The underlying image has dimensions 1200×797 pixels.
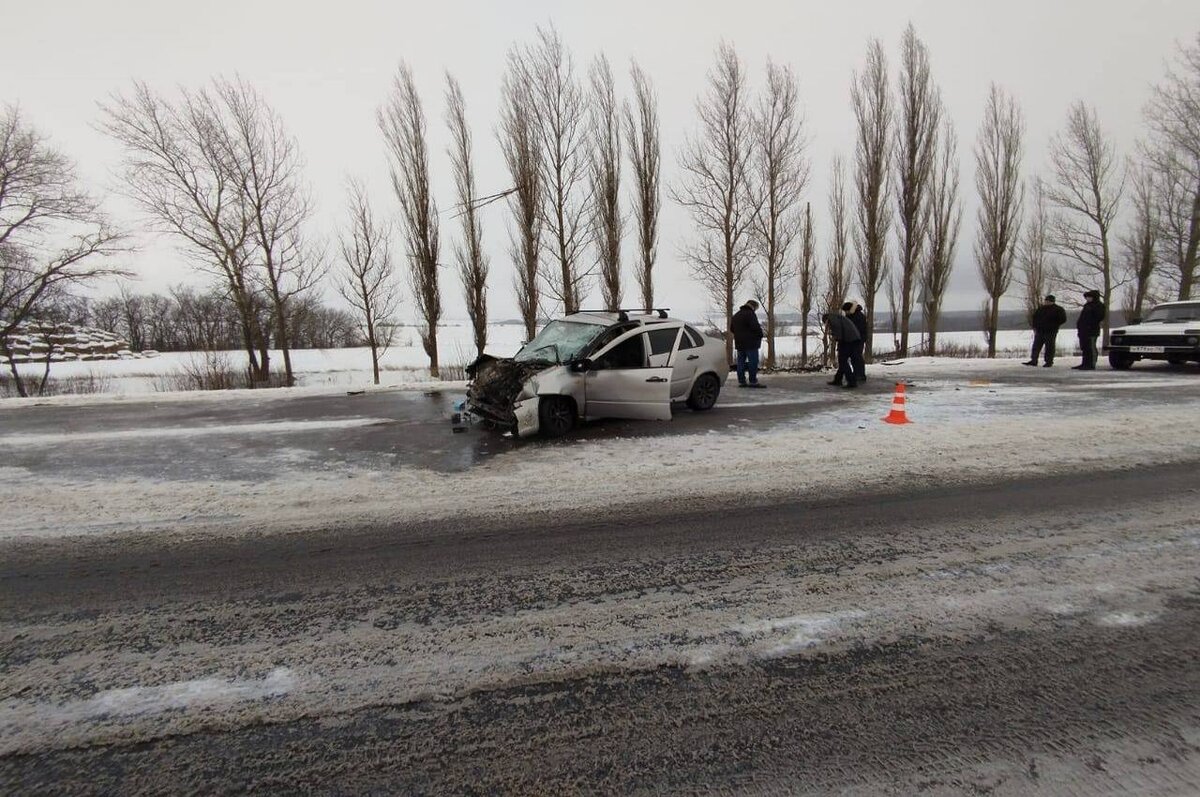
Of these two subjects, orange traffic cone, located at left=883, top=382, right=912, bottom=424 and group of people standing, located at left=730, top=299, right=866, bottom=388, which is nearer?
orange traffic cone, located at left=883, top=382, right=912, bottom=424

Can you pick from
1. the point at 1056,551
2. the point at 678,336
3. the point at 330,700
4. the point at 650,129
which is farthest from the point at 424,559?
the point at 650,129

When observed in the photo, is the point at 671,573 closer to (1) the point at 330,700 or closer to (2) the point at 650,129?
(1) the point at 330,700

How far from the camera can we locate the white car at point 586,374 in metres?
7.75

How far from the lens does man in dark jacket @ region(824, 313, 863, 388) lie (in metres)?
11.8

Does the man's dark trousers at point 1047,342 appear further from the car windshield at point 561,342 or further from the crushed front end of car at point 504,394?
the crushed front end of car at point 504,394

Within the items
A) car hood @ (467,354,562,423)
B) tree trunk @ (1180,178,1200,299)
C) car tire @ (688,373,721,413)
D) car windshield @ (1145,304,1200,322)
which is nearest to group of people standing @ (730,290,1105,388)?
car windshield @ (1145,304,1200,322)

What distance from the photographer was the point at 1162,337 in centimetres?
1385

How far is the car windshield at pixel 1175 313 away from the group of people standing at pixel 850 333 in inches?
59.5

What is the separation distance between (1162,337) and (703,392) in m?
12.9

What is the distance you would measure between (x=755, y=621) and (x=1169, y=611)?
2.14 m

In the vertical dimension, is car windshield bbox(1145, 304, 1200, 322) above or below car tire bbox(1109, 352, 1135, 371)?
above

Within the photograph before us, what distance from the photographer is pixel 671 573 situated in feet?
11.3

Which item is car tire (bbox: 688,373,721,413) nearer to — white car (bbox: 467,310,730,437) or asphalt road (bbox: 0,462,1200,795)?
white car (bbox: 467,310,730,437)

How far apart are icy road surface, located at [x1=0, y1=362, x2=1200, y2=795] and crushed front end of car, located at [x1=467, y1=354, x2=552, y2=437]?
138cm
